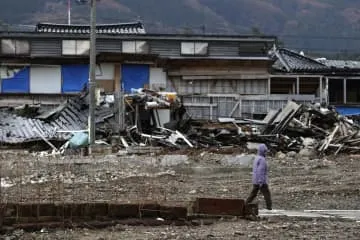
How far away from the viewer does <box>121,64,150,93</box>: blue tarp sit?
124 feet

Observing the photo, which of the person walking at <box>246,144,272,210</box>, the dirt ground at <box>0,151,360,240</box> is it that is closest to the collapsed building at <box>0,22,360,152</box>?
the dirt ground at <box>0,151,360,240</box>

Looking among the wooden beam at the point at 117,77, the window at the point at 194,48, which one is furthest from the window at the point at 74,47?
the window at the point at 194,48

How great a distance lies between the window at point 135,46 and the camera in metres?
38.6

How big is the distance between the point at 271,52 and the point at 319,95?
4.52 meters

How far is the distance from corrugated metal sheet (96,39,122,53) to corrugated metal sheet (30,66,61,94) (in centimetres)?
259

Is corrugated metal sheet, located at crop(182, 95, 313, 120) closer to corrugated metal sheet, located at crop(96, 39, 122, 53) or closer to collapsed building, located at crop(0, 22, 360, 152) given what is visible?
collapsed building, located at crop(0, 22, 360, 152)

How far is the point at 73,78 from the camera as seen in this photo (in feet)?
124

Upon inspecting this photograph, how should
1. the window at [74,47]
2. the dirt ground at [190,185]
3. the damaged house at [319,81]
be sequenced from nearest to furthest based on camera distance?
the dirt ground at [190,185]
the window at [74,47]
the damaged house at [319,81]

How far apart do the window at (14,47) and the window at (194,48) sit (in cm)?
856

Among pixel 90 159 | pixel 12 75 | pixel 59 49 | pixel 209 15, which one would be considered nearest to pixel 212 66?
pixel 59 49

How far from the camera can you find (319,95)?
4006 cm

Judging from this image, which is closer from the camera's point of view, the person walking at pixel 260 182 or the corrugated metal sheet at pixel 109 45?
the person walking at pixel 260 182

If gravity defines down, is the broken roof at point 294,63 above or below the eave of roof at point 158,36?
below

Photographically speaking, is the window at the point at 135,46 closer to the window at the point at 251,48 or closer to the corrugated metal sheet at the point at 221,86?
the corrugated metal sheet at the point at 221,86
